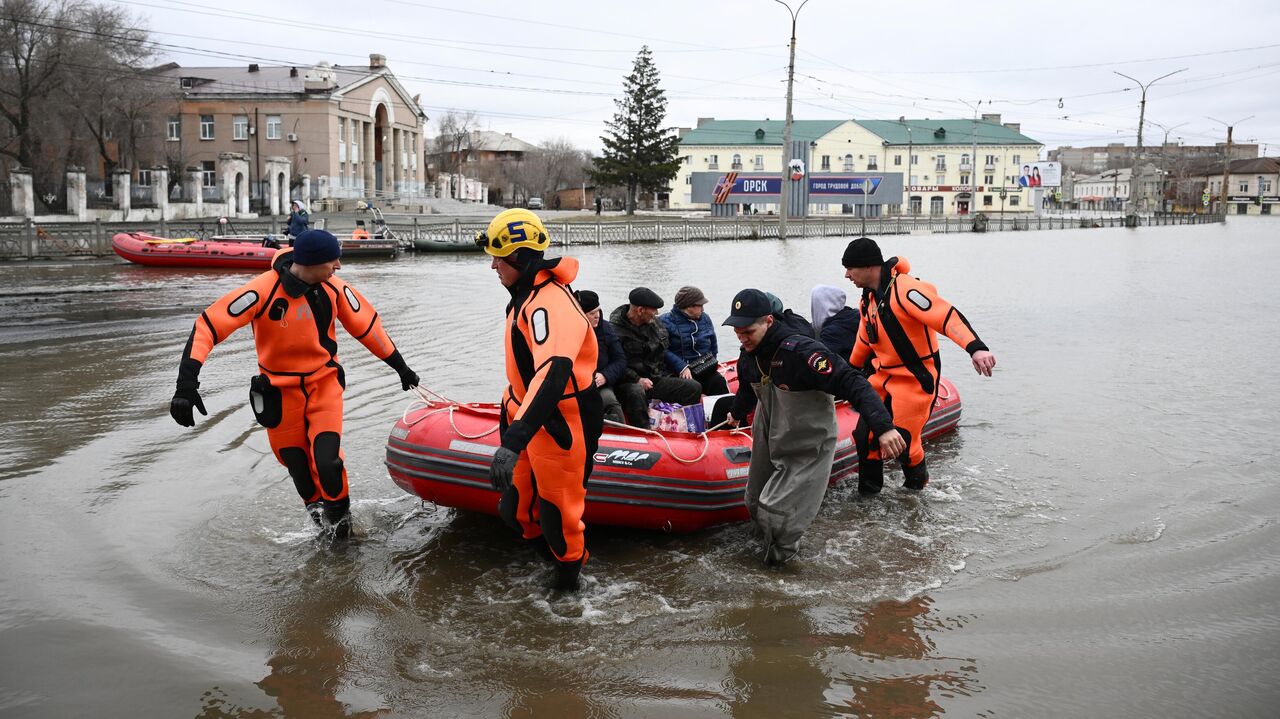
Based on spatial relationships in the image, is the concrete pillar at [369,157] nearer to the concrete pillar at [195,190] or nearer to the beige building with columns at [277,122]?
the beige building with columns at [277,122]

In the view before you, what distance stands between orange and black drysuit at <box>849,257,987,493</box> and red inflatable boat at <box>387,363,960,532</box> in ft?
3.75

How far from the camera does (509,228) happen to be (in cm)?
477

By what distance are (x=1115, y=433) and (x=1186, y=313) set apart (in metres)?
12.6

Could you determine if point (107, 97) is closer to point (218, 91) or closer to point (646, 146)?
point (218, 91)

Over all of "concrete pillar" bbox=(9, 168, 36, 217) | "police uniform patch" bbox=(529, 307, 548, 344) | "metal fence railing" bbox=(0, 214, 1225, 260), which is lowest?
"police uniform patch" bbox=(529, 307, 548, 344)

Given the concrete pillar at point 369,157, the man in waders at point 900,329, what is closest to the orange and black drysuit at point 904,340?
the man in waders at point 900,329

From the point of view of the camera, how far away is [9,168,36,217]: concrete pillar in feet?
111

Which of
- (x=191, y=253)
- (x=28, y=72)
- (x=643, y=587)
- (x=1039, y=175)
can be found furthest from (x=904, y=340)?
(x=1039, y=175)

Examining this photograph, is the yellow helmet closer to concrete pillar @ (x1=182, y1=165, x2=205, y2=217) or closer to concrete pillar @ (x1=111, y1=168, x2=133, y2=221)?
concrete pillar @ (x1=111, y1=168, x2=133, y2=221)

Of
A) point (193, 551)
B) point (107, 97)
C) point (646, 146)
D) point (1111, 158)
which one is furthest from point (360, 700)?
point (1111, 158)

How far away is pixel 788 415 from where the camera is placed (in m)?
5.62

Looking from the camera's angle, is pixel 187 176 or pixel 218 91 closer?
pixel 187 176

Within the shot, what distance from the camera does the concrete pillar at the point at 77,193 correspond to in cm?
3541

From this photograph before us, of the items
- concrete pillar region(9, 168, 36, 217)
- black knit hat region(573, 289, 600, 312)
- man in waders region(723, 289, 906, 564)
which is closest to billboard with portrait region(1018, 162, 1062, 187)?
concrete pillar region(9, 168, 36, 217)
